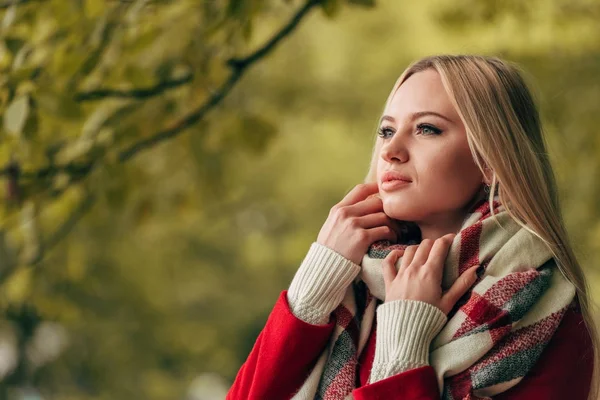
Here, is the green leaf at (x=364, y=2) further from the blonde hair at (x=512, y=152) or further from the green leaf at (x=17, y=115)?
the blonde hair at (x=512, y=152)

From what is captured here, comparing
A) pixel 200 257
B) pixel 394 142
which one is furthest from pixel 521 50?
pixel 200 257

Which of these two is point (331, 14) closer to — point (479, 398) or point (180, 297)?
point (479, 398)

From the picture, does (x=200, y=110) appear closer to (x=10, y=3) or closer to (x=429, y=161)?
(x=10, y=3)

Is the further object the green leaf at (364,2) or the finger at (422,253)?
the green leaf at (364,2)

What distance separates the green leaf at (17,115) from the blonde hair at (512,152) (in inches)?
55.2

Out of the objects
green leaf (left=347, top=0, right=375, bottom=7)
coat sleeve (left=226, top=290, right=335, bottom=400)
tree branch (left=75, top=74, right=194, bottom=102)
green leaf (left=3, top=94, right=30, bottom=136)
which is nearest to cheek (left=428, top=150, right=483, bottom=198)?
coat sleeve (left=226, top=290, right=335, bottom=400)

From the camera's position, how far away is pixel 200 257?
41.6ft

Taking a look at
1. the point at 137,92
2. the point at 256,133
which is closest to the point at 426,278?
the point at 137,92

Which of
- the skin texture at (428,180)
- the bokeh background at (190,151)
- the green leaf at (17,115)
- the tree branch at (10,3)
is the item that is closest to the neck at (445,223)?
the skin texture at (428,180)

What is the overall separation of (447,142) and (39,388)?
1046 cm

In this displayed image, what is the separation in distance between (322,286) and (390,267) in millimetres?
149

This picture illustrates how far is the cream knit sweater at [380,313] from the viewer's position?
1997 millimetres

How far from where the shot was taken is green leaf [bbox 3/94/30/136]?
3055 mm

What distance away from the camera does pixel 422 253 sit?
6.92ft
